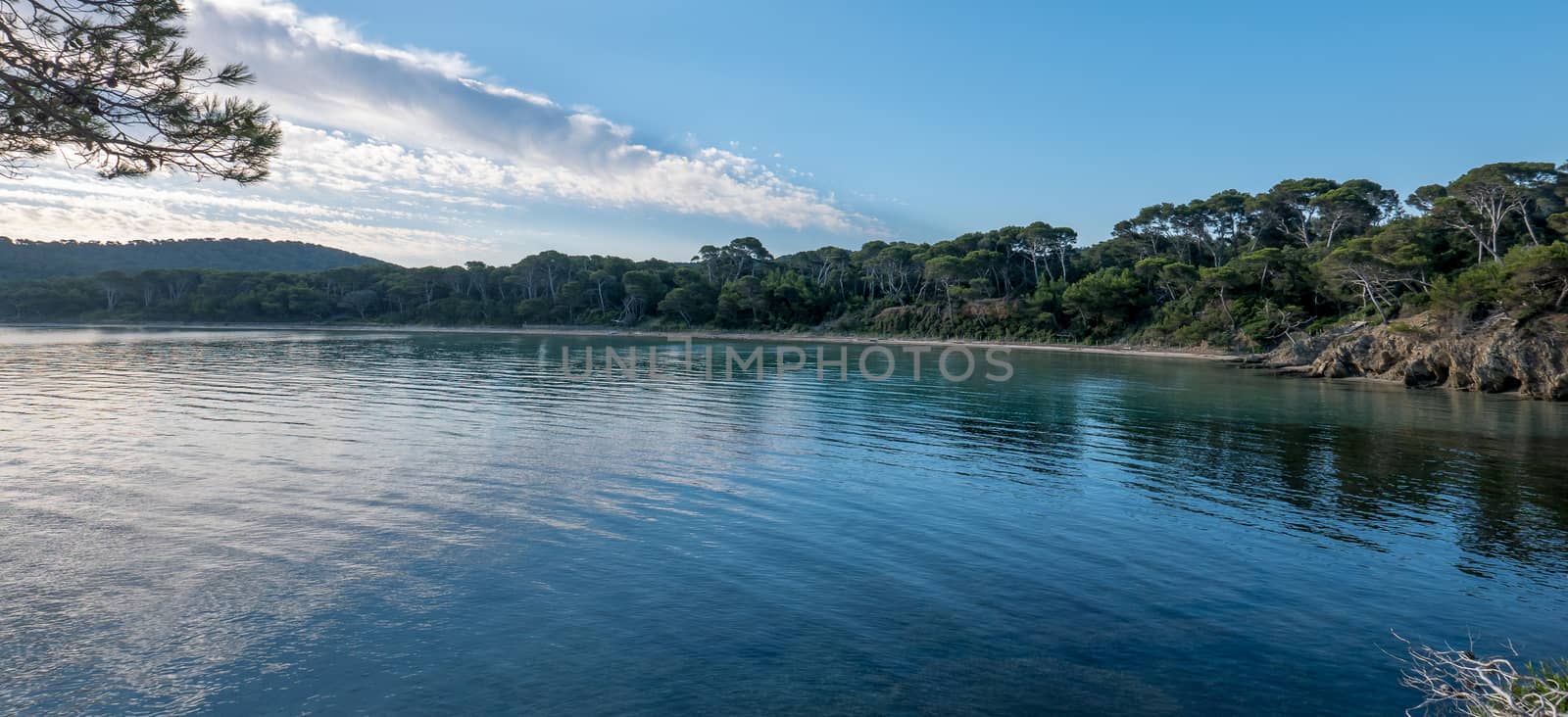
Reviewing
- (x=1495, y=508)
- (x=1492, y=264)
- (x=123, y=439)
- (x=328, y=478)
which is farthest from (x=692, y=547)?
(x=1492, y=264)

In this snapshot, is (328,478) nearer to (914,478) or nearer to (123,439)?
(123,439)

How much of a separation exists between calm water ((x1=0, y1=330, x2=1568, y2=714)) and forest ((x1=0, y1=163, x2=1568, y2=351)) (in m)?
35.7

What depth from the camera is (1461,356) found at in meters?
39.6

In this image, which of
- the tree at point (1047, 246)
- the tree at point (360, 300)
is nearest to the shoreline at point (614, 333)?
the tree at point (360, 300)

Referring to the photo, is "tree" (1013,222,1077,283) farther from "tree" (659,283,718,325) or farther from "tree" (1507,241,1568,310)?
"tree" (1507,241,1568,310)

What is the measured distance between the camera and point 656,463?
18.0 meters

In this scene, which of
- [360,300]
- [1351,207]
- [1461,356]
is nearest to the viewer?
[1461,356]

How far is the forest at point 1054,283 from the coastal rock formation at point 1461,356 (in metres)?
1.18

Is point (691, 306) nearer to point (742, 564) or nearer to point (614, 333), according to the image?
point (614, 333)

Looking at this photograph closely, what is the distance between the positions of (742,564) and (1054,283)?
294 ft

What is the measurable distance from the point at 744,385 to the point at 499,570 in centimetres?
2770

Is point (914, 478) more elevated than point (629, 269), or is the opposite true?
point (629, 269)

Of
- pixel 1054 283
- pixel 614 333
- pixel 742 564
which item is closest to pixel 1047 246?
pixel 1054 283

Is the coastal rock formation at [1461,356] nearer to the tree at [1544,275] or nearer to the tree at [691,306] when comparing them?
the tree at [1544,275]
